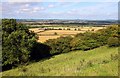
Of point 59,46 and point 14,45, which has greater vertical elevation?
point 14,45

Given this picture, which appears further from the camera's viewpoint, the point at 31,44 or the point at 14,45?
the point at 31,44

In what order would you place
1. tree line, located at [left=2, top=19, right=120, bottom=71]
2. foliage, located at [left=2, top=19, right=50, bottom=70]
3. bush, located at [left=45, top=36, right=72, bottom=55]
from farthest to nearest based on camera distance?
bush, located at [left=45, top=36, right=72, bottom=55] → tree line, located at [left=2, top=19, right=120, bottom=71] → foliage, located at [left=2, top=19, right=50, bottom=70]

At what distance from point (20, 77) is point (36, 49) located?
3147 cm

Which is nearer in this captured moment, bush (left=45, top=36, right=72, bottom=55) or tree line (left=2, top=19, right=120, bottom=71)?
tree line (left=2, top=19, right=120, bottom=71)

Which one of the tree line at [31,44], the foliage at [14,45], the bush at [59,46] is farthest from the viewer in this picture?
the bush at [59,46]

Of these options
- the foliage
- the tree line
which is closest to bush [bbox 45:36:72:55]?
the tree line

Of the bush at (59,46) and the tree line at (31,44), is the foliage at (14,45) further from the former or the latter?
the bush at (59,46)

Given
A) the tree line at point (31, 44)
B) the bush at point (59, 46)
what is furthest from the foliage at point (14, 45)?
the bush at point (59, 46)

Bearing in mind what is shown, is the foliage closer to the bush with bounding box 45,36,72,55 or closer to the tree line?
the tree line

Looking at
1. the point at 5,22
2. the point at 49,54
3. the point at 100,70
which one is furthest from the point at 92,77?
the point at 49,54

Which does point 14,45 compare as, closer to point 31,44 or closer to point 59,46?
point 31,44

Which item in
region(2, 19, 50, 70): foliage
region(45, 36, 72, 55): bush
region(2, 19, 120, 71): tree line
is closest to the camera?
region(2, 19, 50, 70): foliage

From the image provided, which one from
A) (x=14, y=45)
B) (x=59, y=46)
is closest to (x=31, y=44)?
(x=14, y=45)

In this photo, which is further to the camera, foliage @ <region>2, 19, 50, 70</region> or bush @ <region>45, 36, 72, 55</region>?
bush @ <region>45, 36, 72, 55</region>
